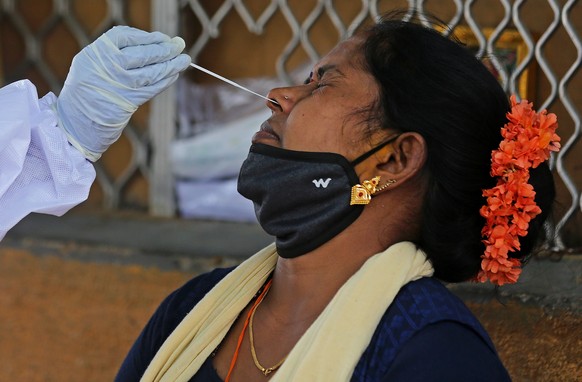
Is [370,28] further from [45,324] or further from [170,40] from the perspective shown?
[45,324]

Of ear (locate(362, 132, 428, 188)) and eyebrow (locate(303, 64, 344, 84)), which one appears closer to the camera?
ear (locate(362, 132, 428, 188))

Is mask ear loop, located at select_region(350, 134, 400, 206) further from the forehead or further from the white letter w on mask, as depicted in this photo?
the forehead

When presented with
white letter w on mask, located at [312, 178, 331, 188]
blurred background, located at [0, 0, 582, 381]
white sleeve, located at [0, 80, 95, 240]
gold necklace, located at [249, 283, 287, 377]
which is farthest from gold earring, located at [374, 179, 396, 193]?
blurred background, located at [0, 0, 582, 381]

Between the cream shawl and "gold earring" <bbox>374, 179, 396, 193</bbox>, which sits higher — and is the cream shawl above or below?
below

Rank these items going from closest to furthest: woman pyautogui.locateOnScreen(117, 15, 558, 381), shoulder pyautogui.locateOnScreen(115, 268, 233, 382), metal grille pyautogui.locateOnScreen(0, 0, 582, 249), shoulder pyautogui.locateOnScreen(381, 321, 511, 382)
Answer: shoulder pyautogui.locateOnScreen(381, 321, 511, 382) < woman pyautogui.locateOnScreen(117, 15, 558, 381) < shoulder pyautogui.locateOnScreen(115, 268, 233, 382) < metal grille pyautogui.locateOnScreen(0, 0, 582, 249)

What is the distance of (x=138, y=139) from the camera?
3793 mm

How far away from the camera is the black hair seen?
1927 mm

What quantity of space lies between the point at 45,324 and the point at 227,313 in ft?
5.66

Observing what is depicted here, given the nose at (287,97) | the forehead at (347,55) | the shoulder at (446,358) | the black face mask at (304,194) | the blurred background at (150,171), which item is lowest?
the blurred background at (150,171)

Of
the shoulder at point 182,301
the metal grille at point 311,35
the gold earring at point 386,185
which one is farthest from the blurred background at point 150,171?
the gold earring at point 386,185

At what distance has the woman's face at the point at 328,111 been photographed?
1.98 meters

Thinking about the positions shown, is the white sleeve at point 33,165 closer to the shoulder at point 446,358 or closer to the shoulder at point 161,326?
the shoulder at point 161,326

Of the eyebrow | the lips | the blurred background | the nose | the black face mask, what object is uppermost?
the eyebrow

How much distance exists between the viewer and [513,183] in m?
1.88
